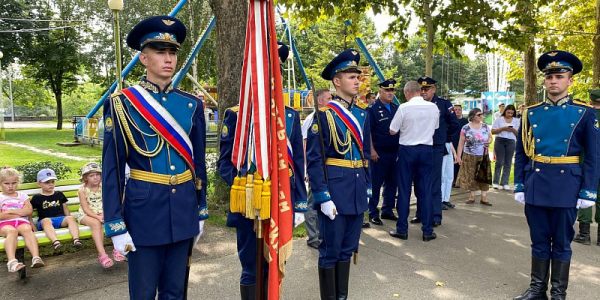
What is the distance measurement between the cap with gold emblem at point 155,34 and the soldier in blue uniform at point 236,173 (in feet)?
2.29

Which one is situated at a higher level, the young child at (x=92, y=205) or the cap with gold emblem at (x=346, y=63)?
the cap with gold emblem at (x=346, y=63)

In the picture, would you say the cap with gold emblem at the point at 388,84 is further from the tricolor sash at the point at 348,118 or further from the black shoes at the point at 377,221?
the tricolor sash at the point at 348,118

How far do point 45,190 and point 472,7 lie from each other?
356 inches

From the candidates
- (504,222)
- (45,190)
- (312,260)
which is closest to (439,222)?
(504,222)

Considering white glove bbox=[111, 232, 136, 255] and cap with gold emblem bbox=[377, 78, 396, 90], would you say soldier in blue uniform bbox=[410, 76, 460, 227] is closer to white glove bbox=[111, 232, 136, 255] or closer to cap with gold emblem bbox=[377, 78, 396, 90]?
cap with gold emblem bbox=[377, 78, 396, 90]

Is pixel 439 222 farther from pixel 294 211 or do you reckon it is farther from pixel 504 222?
pixel 294 211

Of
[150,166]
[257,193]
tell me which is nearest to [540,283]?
[257,193]

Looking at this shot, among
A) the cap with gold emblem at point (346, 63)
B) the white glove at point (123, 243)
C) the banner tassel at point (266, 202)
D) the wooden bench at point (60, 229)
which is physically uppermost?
the cap with gold emblem at point (346, 63)

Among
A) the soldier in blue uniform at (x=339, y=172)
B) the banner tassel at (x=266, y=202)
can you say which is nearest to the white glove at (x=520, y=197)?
the soldier in blue uniform at (x=339, y=172)

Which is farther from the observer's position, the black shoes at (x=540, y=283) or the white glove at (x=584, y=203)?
the black shoes at (x=540, y=283)

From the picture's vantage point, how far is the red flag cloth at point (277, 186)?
8.81ft

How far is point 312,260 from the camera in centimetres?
515

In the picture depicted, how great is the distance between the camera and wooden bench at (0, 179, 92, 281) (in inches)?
173

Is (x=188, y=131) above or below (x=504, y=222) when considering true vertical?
above
